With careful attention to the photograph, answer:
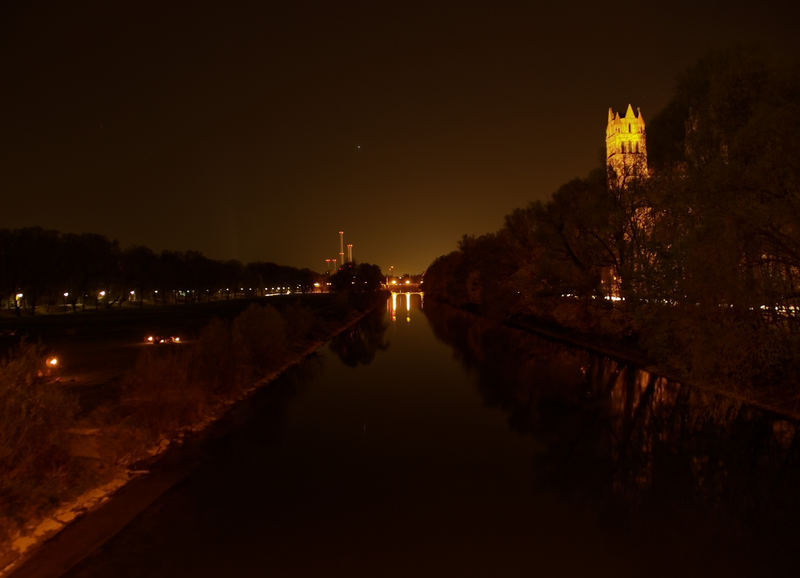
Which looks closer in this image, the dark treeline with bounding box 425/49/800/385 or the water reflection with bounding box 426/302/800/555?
the water reflection with bounding box 426/302/800/555

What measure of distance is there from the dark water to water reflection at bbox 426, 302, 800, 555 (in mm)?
49

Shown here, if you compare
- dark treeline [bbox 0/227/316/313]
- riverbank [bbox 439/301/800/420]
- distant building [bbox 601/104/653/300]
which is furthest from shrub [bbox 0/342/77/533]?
dark treeline [bbox 0/227/316/313]

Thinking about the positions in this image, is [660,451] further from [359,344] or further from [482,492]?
[359,344]

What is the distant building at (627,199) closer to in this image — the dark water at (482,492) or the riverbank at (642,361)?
the riverbank at (642,361)

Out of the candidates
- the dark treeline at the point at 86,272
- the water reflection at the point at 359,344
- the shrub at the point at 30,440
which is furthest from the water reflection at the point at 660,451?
the dark treeline at the point at 86,272

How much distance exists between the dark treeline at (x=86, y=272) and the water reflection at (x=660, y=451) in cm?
6293

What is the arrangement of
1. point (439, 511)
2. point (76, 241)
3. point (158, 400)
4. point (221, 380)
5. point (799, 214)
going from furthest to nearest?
point (76, 241) < point (221, 380) < point (158, 400) < point (799, 214) < point (439, 511)

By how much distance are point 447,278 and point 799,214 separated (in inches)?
3343

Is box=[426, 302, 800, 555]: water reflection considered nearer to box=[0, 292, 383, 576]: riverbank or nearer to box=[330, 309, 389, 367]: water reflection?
box=[0, 292, 383, 576]: riverbank

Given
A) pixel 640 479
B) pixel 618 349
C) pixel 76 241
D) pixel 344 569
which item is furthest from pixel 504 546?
pixel 76 241

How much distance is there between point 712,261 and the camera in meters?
15.0

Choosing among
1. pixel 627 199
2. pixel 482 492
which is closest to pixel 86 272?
pixel 627 199

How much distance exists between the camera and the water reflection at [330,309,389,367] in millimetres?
32356

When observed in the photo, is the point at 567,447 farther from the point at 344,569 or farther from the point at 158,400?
the point at 158,400
